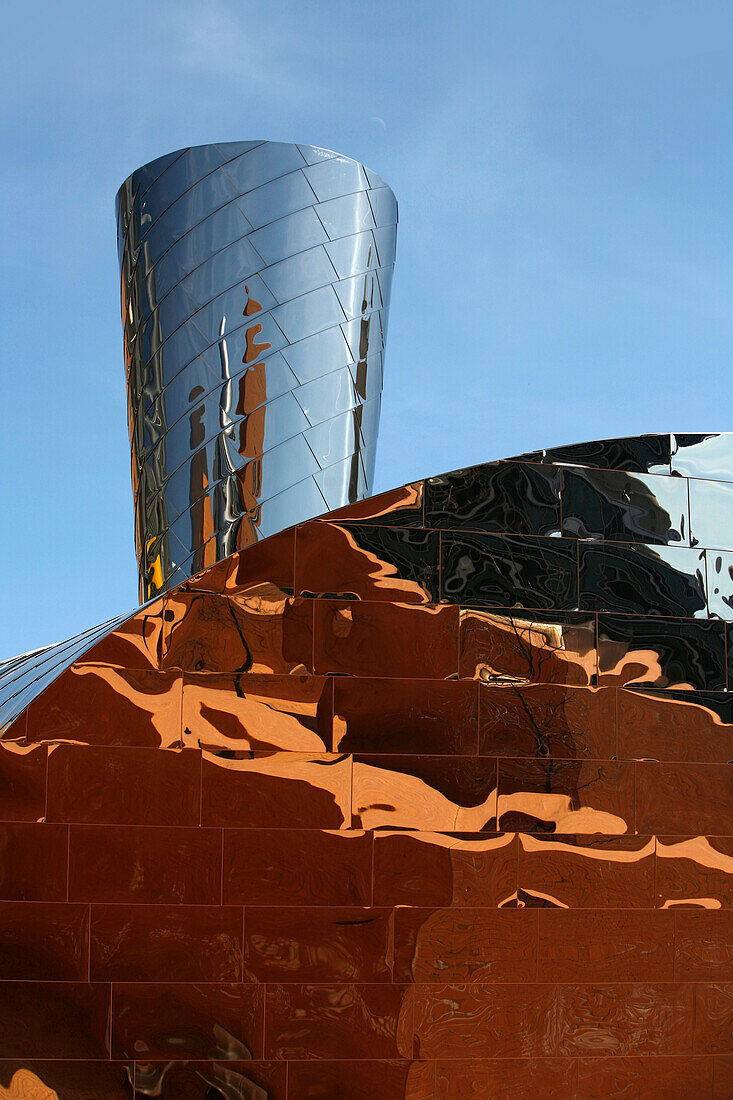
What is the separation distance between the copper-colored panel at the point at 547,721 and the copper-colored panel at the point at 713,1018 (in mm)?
1528

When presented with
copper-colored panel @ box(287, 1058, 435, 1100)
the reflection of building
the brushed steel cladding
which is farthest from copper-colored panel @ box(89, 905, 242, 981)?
the brushed steel cladding

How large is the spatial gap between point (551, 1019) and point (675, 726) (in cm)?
194

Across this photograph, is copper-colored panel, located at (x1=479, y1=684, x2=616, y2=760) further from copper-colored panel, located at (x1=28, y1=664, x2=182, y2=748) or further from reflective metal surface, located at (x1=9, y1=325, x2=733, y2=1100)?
copper-colored panel, located at (x1=28, y1=664, x2=182, y2=748)

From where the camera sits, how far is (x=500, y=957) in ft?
19.0

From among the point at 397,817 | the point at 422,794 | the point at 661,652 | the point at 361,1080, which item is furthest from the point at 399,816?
the point at 661,652

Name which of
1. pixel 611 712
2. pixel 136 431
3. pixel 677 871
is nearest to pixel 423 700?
pixel 611 712

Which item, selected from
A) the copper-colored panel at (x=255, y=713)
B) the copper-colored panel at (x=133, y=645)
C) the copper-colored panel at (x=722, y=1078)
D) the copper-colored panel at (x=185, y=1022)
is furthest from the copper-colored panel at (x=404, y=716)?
the copper-colored panel at (x=722, y=1078)

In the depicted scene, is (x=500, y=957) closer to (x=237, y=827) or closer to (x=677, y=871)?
(x=677, y=871)

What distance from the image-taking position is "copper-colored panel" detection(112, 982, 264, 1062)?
17.9 ft

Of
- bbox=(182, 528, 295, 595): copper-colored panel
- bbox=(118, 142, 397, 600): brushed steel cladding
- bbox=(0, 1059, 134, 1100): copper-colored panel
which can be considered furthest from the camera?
bbox=(118, 142, 397, 600): brushed steel cladding

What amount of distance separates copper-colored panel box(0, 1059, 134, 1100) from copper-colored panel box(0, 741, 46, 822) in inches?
52.4

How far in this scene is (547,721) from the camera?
615 centimetres

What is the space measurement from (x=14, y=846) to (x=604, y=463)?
4376 mm

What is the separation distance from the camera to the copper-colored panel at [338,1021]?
18.2 ft
